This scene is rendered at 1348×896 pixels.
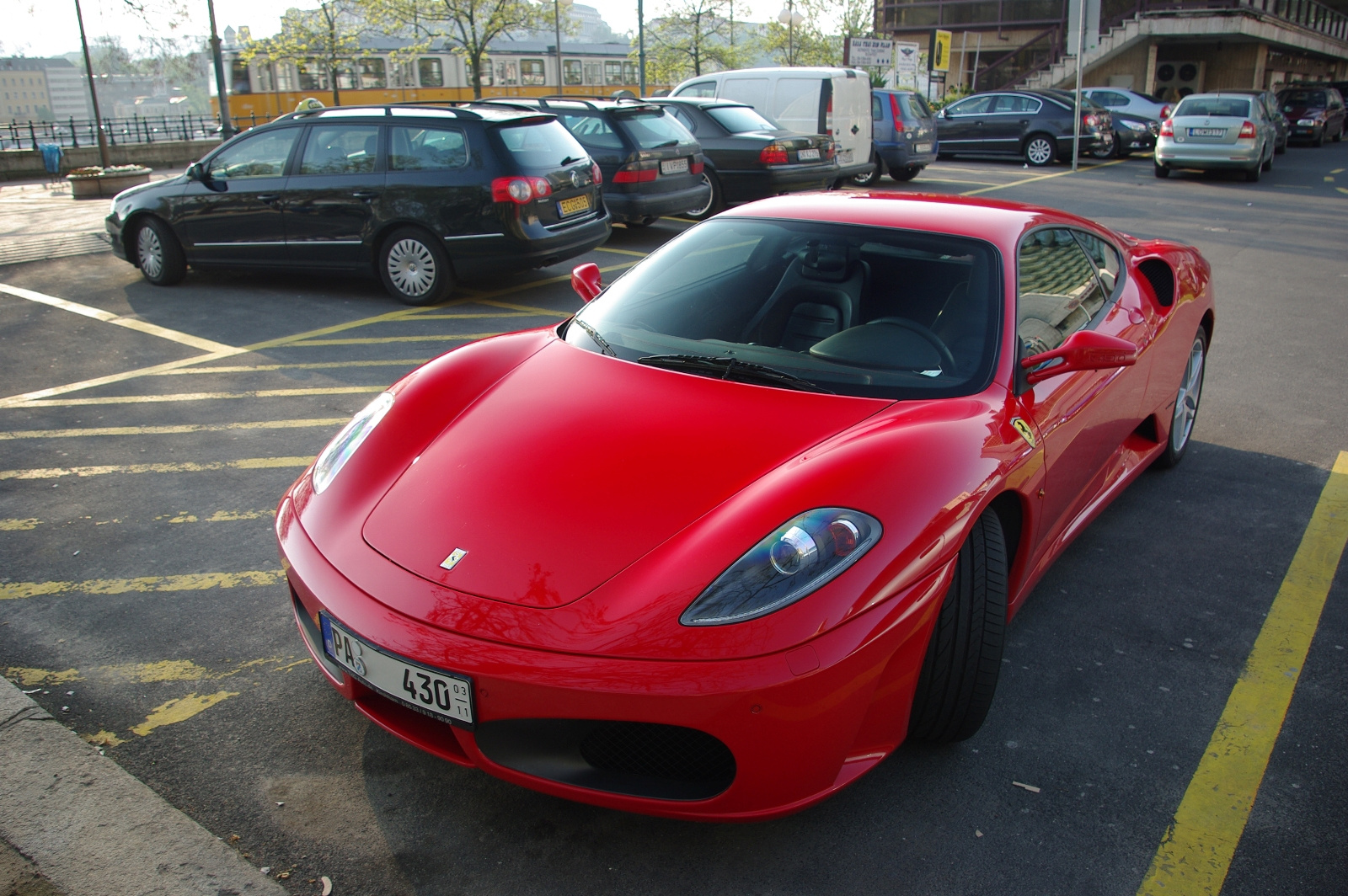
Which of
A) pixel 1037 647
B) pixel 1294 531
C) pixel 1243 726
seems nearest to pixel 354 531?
pixel 1037 647

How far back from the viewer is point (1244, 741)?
2711 mm

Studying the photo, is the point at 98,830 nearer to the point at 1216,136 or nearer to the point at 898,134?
the point at 898,134

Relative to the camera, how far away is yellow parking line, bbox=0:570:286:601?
3.52 m

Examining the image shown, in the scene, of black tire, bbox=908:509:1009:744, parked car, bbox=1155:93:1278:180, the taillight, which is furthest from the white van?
black tire, bbox=908:509:1009:744

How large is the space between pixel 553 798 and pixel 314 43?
32992mm

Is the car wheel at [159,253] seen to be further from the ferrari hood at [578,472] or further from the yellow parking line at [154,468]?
the ferrari hood at [578,472]

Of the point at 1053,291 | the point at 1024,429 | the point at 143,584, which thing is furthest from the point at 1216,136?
the point at 143,584

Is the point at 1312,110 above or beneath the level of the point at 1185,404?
above

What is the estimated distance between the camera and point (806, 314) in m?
3.16

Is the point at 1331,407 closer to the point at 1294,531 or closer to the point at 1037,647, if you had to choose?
the point at 1294,531

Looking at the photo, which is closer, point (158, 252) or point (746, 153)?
point (158, 252)

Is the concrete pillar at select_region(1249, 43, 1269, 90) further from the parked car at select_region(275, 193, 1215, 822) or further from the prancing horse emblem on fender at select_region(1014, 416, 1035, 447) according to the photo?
the prancing horse emblem on fender at select_region(1014, 416, 1035, 447)

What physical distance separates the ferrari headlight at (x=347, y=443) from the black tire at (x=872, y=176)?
46.9 ft

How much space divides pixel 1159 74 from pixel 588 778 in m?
45.7
